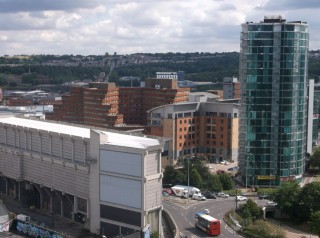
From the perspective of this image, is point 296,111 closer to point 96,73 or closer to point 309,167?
point 309,167

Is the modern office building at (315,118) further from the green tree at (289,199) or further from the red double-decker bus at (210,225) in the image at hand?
the red double-decker bus at (210,225)

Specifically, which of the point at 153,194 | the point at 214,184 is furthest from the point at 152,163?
the point at 214,184

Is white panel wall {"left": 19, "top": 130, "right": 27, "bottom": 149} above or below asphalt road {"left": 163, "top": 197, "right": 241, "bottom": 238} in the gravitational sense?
above

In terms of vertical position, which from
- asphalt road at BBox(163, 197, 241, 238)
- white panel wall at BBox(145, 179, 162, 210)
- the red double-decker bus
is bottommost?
asphalt road at BBox(163, 197, 241, 238)

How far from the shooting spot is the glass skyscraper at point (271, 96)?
5119 cm

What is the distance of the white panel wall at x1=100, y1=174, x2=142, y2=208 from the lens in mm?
32594

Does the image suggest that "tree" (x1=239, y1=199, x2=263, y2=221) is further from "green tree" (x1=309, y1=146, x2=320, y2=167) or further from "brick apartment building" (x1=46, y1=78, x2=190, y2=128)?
"brick apartment building" (x1=46, y1=78, x2=190, y2=128)

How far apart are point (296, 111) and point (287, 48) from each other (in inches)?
229

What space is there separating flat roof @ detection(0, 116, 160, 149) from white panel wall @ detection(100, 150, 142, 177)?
681mm

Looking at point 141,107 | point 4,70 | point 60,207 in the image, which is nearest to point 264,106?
point 60,207

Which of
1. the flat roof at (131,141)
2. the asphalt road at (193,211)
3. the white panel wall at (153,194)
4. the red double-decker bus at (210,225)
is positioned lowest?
the asphalt road at (193,211)

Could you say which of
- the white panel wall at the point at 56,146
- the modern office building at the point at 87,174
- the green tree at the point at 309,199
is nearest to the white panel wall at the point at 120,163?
the modern office building at the point at 87,174

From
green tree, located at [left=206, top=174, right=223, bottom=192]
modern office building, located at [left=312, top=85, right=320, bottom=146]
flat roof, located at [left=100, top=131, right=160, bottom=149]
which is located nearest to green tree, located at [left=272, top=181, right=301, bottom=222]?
green tree, located at [left=206, top=174, right=223, bottom=192]

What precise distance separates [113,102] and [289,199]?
121 ft
